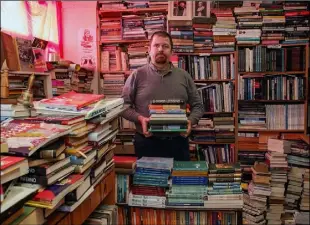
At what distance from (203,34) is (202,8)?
246 mm

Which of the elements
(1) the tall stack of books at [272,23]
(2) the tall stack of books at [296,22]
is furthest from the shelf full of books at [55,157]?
(2) the tall stack of books at [296,22]

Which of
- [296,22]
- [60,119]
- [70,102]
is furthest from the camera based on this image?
[296,22]

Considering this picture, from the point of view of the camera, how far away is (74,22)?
10.2 ft

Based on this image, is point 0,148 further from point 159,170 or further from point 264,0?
point 264,0

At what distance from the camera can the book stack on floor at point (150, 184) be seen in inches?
60.1

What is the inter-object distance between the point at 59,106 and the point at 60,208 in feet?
1.28

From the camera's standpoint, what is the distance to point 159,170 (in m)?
1.54

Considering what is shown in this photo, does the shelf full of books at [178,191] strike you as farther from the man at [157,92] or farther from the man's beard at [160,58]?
the man's beard at [160,58]

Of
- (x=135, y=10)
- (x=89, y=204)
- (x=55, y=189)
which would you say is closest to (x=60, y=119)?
(x=55, y=189)

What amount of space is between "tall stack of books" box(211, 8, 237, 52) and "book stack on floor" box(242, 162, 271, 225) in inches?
46.6

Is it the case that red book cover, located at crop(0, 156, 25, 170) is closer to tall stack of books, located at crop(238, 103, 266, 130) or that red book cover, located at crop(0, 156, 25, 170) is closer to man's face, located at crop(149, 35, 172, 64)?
man's face, located at crop(149, 35, 172, 64)

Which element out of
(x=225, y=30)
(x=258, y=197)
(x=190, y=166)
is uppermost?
(x=225, y=30)

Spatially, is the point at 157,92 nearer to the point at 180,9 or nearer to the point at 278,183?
the point at 180,9

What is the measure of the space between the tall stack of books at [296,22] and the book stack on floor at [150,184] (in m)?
2.03
